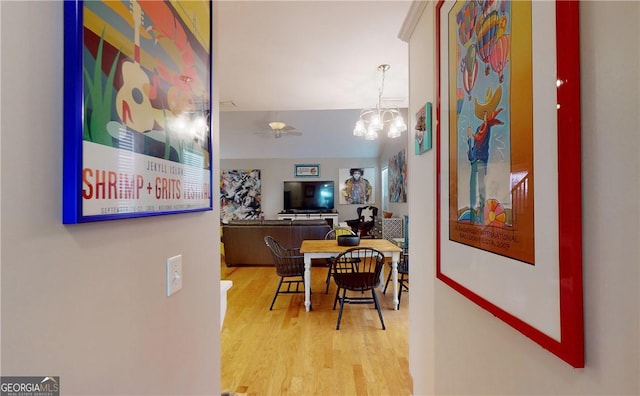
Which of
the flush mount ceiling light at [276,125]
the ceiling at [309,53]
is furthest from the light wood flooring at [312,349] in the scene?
the flush mount ceiling light at [276,125]

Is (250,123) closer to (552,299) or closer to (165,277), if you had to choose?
(165,277)

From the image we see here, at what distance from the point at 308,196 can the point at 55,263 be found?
29.6ft

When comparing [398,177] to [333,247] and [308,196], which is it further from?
[333,247]

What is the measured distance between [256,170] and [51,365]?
30.4ft

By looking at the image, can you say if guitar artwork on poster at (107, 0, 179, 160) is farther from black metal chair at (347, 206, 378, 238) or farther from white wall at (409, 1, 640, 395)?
black metal chair at (347, 206, 378, 238)

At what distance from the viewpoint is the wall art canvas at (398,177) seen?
6395 mm

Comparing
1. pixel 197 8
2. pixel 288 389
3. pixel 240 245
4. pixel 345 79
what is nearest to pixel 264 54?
pixel 345 79

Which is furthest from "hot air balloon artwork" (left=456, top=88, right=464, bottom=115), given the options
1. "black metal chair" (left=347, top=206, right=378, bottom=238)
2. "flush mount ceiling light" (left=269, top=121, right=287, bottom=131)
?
"black metal chair" (left=347, top=206, right=378, bottom=238)

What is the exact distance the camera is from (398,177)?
6.93 meters

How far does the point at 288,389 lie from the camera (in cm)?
198

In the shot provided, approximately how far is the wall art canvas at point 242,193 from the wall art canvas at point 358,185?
271 cm

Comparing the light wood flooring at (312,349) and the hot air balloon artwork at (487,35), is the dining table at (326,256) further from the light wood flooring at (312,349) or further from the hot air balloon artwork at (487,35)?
the hot air balloon artwork at (487,35)

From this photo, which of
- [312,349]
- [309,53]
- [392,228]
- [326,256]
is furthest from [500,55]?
[392,228]

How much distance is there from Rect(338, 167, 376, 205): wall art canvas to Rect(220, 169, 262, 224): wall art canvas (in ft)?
8.90
